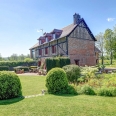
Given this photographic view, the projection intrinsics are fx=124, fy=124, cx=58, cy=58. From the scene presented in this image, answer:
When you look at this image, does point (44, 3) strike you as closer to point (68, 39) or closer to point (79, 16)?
point (68, 39)

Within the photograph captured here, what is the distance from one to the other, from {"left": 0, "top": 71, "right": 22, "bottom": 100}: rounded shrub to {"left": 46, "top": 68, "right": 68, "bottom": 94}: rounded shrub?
1.86 m

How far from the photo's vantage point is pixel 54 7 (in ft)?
48.4

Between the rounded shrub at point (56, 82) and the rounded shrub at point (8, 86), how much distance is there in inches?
73.2

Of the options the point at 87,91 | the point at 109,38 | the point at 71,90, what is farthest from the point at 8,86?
the point at 109,38

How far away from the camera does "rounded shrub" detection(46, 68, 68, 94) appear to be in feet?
23.9

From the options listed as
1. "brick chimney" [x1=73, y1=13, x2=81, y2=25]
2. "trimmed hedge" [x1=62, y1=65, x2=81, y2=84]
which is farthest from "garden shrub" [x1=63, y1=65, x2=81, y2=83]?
"brick chimney" [x1=73, y1=13, x2=81, y2=25]

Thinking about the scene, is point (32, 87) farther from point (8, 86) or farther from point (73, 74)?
point (73, 74)

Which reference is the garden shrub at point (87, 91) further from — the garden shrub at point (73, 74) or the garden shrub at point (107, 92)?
the garden shrub at point (73, 74)

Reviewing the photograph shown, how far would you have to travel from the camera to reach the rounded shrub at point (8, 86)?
20.3 ft

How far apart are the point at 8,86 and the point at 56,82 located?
264 cm

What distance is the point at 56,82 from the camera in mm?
7332

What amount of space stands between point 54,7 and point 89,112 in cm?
1312

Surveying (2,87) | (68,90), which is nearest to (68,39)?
(68,90)

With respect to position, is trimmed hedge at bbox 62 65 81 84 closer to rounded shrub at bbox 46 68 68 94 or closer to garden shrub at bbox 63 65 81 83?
garden shrub at bbox 63 65 81 83
